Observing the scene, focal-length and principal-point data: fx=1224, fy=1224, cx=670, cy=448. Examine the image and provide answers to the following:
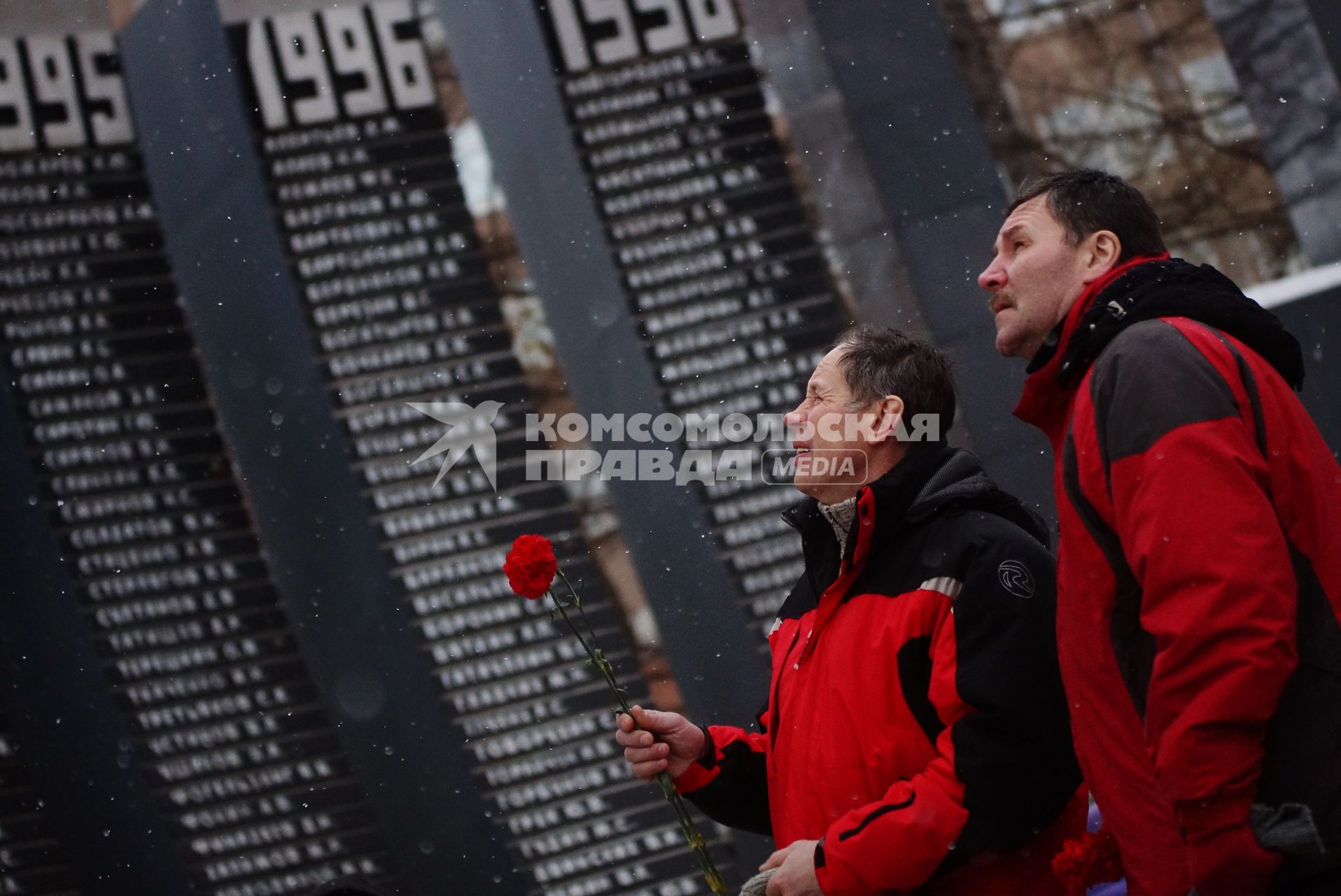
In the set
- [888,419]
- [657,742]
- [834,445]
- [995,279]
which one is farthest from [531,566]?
[995,279]

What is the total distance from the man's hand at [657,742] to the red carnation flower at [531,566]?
28 centimetres

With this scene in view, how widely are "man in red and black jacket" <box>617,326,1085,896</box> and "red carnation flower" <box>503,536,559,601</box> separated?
0.31m

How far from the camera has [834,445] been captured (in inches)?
77.9

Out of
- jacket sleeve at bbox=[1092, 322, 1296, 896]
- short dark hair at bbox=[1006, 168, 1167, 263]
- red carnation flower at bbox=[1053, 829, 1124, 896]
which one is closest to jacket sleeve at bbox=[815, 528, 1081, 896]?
red carnation flower at bbox=[1053, 829, 1124, 896]

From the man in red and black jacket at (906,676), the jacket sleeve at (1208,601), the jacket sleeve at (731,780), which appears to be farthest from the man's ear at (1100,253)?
the jacket sleeve at (731,780)

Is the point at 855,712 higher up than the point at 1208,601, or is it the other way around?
the point at 1208,601

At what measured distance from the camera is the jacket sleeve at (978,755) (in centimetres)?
167

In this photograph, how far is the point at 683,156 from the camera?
406 centimetres

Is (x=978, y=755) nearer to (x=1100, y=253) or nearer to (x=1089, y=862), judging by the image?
(x=1089, y=862)

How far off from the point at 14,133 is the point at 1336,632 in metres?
3.95

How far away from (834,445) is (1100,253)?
1.75 ft

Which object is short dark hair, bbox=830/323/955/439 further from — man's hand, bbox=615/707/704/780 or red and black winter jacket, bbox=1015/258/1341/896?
man's hand, bbox=615/707/704/780

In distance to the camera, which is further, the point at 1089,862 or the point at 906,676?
the point at 906,676

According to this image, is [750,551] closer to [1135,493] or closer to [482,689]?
[482,689]
